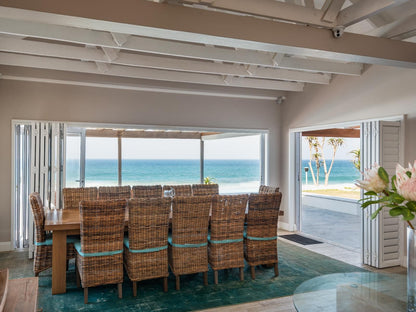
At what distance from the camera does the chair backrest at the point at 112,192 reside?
4.66 meters

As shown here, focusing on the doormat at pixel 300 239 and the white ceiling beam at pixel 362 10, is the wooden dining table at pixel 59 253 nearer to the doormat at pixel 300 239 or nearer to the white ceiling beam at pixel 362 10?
the white ceiling beam at pixel 362 10

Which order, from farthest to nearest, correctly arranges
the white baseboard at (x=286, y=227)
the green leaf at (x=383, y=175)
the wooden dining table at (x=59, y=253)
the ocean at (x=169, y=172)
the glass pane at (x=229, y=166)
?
the glass pane at (x=229, y=166) → the ocean at (x=169, y=172) → the white baseboard at (x=286, y=227) → the wooden dining table at (x=59, y=253) → the green leaf at (x=383, y=175)

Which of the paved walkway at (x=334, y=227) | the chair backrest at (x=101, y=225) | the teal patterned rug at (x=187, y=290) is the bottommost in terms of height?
the paved walkway at (x=334, y=227)

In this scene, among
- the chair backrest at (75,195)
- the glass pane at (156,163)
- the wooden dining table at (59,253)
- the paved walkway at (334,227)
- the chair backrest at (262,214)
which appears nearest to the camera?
the wooden dining table at (59,253)

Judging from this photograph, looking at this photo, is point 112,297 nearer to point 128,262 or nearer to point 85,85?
point 128,262

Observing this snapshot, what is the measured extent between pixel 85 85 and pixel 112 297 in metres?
3.41

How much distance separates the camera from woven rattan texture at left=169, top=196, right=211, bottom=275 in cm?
348

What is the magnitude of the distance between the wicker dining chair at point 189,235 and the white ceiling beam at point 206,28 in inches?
62.3

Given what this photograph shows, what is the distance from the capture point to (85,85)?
17.8 ft

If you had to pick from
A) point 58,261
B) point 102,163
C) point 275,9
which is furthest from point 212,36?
point 102,163

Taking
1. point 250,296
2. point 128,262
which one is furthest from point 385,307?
point 128,262

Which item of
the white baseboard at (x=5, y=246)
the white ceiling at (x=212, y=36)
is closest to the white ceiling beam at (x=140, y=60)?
the white ceiling at (x=212, y=36)

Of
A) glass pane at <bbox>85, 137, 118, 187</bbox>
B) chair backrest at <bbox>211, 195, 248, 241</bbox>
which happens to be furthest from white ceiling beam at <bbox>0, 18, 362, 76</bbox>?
glass pane at <bbox>85, 137, 118, 187</bbox>

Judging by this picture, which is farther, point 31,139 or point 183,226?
point 31,139
